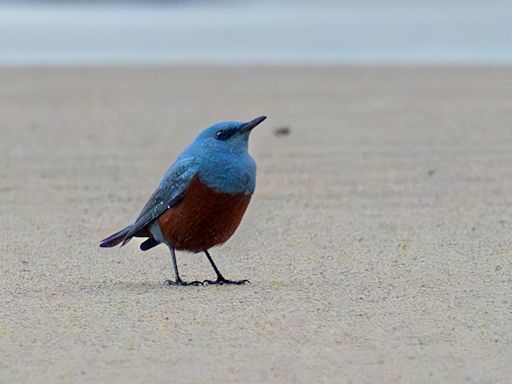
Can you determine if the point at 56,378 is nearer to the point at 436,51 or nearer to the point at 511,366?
the point at 511,366

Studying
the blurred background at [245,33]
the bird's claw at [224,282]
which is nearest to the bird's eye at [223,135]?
the bird's claw at [224,282]

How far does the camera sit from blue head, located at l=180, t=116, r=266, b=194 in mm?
5488

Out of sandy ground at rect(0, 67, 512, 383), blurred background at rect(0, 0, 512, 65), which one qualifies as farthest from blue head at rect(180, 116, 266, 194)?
blurred background at rect(0, 0, 512, 65)

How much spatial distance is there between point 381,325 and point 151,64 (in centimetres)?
1150

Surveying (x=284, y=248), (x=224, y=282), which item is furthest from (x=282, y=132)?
(x=224, y=282)

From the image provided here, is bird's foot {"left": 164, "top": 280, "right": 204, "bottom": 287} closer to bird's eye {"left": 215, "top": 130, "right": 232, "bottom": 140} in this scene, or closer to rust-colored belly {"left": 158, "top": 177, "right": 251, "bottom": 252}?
rust-colored belly {"left": 158, "top": 177, "right": 251, "bottom": 252}

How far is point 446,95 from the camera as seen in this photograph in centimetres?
1248

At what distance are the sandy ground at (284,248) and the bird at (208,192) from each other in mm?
206

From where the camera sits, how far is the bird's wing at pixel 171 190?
5598 mm

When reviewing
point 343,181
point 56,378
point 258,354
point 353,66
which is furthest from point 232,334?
point 353,66

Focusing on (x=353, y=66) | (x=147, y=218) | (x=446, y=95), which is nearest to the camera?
(x=147, y=218)

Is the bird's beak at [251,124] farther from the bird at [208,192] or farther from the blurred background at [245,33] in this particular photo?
the blurred background at [245,33]

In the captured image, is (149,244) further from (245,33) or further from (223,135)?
(245,33)

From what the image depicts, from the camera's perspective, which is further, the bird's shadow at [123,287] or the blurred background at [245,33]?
the blurred background at [245,33]
